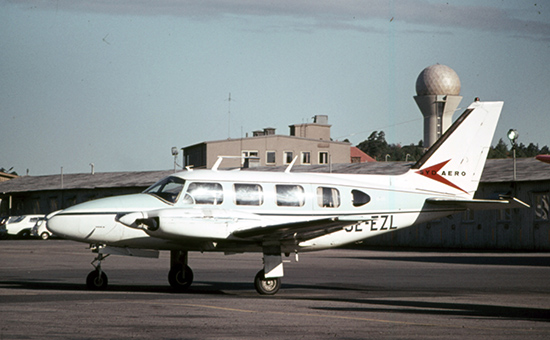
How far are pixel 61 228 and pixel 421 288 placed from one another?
28.8 ft

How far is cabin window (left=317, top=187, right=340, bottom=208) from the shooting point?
17.4 m

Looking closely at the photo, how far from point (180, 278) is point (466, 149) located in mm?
8342

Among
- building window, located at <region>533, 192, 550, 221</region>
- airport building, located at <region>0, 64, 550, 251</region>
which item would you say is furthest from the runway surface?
building window, located at <region>533, 192, 550, 221</region>

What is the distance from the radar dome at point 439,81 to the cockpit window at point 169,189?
201 ft

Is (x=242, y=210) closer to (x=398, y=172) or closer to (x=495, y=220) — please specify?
(x=495, y=220)

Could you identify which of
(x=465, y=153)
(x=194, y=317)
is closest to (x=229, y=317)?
(x=194, y=317)

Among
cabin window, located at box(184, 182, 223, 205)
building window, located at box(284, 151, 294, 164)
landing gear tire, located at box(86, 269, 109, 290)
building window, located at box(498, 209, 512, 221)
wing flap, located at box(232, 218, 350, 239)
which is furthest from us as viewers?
building window, located at box(284, 151, 294, 164)

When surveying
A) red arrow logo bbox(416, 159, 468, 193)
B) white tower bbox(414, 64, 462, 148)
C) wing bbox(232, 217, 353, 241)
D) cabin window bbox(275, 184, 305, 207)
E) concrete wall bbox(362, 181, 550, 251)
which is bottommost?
concrete wall bbox(362, 181, 550, 251)

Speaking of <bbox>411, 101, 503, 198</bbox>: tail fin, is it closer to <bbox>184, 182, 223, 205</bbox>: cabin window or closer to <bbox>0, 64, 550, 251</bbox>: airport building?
<bbox>184, 182, 223, 205</bbox>: cabin window

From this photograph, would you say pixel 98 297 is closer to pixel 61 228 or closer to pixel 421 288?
pixel 61 228

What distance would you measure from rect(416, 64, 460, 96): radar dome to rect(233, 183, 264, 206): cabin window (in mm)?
60625

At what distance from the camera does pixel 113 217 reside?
15836mm

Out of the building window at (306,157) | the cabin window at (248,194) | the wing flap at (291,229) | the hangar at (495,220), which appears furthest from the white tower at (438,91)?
the wing flap at (291,229)

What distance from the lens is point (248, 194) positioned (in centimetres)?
1672
